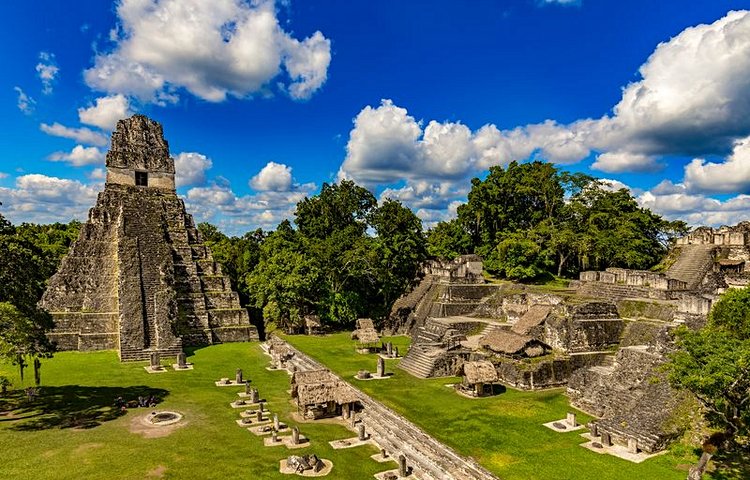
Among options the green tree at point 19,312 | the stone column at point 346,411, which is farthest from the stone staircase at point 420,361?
the green tree at point 19,312

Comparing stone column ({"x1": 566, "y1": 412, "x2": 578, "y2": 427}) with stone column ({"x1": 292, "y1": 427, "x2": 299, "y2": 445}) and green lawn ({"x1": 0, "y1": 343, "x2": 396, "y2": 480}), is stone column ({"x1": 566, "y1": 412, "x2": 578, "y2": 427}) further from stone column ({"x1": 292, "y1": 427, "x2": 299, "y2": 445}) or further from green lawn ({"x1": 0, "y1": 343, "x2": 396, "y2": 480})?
stone column ({"x1": 292, "y1": 427, "x2": 299, "y2": 445})

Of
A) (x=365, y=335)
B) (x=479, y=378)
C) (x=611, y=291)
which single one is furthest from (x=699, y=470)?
(x=365, y=335)

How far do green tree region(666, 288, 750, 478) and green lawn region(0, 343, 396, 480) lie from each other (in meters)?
10.0

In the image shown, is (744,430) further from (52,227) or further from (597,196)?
(52,227)

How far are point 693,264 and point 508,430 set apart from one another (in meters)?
26.3

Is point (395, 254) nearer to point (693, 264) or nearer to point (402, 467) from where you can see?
point (693, 264)

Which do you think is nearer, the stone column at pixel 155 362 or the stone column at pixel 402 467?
the stone column at pixel 402 467

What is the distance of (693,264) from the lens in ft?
118

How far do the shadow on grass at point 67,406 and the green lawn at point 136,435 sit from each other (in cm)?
4

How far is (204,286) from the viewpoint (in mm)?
37656

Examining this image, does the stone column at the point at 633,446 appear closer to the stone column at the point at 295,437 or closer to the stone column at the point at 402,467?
the stone column at the point at 402,467

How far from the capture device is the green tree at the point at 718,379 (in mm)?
13602

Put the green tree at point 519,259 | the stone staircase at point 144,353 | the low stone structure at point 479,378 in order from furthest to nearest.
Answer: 1. the green tree at point 519,259
2. the stone staircase at point 144,353
3. the low stone structure at point 479,378

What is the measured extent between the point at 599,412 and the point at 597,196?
32.0 meters
